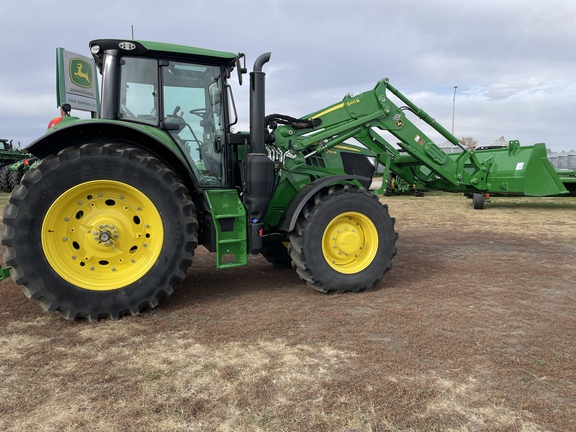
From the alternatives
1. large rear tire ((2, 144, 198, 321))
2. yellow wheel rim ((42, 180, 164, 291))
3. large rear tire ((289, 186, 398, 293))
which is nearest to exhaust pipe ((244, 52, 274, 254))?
large rear tire ((289, 186, 398, 293))

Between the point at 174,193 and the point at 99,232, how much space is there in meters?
0.74

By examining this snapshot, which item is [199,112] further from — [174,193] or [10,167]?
[10,167]

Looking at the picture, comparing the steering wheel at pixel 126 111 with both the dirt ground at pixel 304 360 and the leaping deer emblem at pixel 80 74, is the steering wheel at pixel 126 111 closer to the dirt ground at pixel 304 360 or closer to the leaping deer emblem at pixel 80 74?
the dirt ground at pixel 304 360

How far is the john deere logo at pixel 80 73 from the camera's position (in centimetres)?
1312

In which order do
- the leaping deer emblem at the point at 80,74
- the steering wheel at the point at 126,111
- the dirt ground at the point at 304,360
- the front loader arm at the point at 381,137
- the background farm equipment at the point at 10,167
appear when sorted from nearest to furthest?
1. the dirt ground at the point at 304,360
2. the steering wheel at the point at 126,111
3. the front loader arm at the point at 381,137
4. the leaping deer emblem at the point at 80,74
5. the background farm equipment at the point at 10,167

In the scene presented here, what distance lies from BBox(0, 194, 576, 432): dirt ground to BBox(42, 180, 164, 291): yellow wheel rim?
0.46 m

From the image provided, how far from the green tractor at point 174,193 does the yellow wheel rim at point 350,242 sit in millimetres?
15

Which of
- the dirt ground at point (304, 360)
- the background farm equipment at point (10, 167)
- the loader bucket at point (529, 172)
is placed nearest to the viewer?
the dirt ground at point (304, 360)

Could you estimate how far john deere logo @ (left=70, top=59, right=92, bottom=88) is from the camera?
13.1 meters

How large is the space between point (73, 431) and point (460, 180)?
6249mm

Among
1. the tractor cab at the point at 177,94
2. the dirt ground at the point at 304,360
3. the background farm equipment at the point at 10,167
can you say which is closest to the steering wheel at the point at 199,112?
the tractor cab at the point at 177,94

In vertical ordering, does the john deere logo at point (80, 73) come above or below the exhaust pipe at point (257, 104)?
above

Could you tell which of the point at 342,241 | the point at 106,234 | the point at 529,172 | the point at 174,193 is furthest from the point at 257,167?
the point at 529,172

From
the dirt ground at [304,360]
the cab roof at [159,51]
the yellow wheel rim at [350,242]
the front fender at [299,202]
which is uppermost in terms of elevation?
the cab roof at [159,51]
